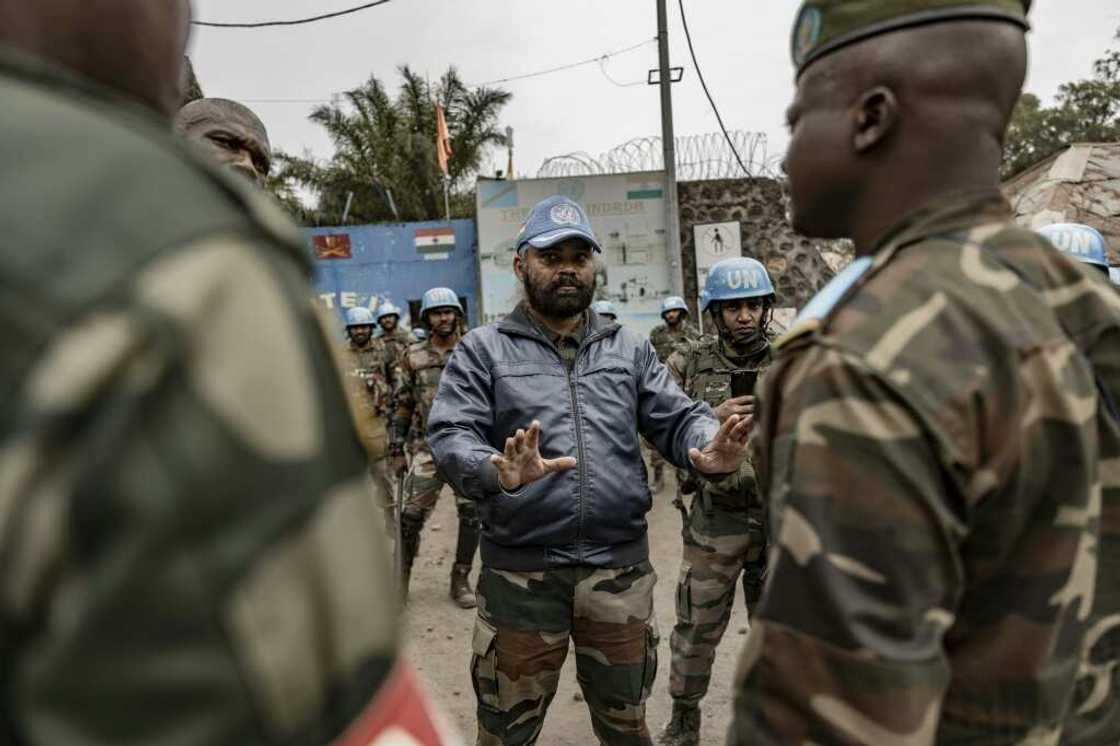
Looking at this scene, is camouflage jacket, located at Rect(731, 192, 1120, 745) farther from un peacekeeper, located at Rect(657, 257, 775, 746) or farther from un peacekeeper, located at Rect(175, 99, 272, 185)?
un peacekeeper, located at Rect(657, 257, 775, 746)

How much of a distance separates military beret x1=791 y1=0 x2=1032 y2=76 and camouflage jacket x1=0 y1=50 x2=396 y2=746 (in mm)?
Result: 925

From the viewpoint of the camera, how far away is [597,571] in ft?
8.77

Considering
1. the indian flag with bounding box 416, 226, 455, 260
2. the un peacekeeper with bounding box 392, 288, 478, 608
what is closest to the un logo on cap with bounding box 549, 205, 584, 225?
the un peacekeeper with bounding box 392, 288, 478, 608

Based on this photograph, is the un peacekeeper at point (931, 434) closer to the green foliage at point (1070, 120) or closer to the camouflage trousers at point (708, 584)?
the camouflage trousers at point (708, 584)

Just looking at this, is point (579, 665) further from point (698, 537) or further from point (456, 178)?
point (456, 178)

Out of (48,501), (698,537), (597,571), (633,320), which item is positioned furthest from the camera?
(633,320)

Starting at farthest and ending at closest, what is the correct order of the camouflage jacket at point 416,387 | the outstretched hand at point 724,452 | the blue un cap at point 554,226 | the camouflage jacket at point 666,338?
the camouflage jacket at point 666,338 < the camouflage jacket at point 416,387 < the blue un cap at point 554,226 < the outstretched hand at point 724,452

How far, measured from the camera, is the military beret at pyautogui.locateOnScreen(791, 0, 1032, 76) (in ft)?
3.70

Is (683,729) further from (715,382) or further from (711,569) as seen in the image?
(715,382)

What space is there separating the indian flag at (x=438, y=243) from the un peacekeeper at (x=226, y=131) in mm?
11588

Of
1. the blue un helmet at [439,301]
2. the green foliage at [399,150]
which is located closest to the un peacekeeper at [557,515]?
the blue un helmet at [439,301]

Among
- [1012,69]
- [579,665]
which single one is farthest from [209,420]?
[579,665]

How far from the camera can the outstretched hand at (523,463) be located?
2.33 m

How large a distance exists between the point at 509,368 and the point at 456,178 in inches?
675
